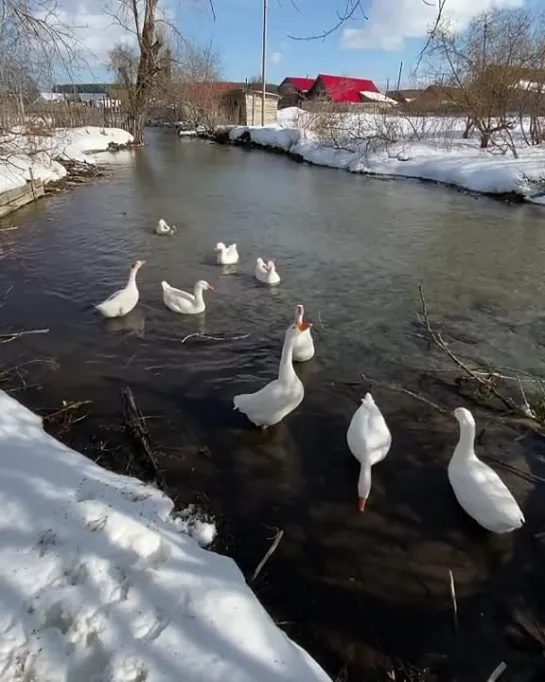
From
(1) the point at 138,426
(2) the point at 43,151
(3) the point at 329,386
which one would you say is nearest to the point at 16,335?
(1) the point at 138,426

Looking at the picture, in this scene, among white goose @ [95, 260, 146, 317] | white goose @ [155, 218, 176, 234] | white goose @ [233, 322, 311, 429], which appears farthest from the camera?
white goose @ [155, 218, 176, 234]

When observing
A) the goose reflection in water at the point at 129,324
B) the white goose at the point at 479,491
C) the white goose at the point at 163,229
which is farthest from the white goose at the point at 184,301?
the white goose at the point at 163,229

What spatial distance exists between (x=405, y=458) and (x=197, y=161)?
83.8 ft

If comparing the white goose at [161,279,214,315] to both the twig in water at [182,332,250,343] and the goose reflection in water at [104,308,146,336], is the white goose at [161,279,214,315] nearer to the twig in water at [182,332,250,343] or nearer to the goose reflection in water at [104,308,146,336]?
the goose reflection in water at [104,308,146,336]

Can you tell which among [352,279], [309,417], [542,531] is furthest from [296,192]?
[542,531]

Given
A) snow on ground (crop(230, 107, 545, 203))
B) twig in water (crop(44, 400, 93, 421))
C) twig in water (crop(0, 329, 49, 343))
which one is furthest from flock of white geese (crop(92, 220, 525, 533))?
snow on ground (crop(230, 107, 545, 203))

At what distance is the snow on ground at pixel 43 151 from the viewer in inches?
546

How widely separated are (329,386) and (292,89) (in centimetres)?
6548

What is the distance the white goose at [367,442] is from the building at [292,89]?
200 feet

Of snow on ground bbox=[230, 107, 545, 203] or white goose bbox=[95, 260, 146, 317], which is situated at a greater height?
snow on ground bbox=[230, 107, 545, 203]

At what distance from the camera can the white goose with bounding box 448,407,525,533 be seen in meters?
3.94

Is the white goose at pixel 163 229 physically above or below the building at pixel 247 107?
below

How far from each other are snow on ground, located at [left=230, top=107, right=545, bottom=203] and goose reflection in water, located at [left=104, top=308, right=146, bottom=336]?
14590mm

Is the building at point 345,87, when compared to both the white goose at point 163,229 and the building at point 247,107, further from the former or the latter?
the white goose at point 163,229
